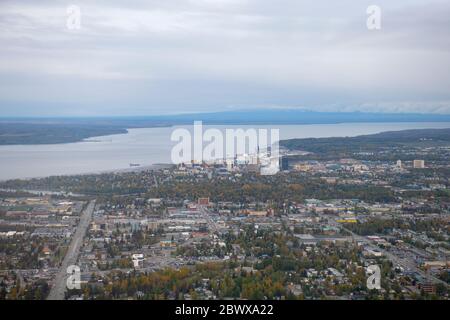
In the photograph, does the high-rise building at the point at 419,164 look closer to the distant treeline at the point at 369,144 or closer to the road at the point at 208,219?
the distant treeline at the point at 369,144

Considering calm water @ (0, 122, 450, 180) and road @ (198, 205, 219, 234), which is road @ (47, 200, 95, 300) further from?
calm water @ (0, 122, 450, 180)

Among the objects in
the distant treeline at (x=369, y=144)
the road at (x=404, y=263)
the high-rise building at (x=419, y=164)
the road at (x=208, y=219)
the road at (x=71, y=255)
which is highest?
the distant treeline at (x=369, y=144)

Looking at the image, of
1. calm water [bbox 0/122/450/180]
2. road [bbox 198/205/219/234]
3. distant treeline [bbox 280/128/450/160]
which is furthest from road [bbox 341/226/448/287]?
distant treeline [bbox 280/128/450/160]

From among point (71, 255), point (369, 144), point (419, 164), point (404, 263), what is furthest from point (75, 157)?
point (404, 263)

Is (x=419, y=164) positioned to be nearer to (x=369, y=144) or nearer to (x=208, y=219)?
(x=369, y=144)

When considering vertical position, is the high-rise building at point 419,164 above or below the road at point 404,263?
above

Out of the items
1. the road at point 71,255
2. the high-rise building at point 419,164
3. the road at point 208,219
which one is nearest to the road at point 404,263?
the road at point 208,219

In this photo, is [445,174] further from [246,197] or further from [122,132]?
A: [122,132]
